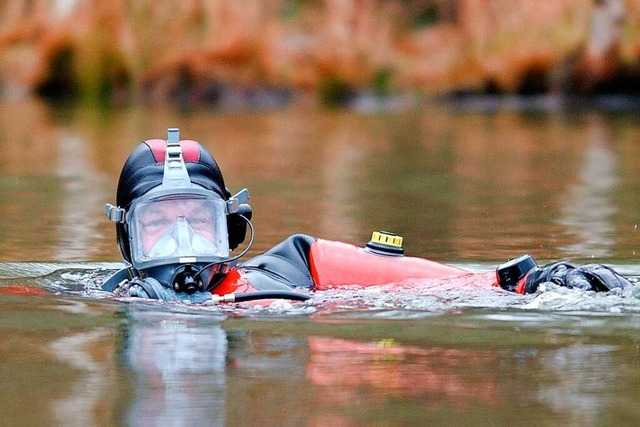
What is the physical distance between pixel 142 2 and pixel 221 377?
76.1 feet

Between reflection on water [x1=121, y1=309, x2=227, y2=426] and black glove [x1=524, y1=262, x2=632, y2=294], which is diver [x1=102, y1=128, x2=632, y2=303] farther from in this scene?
reflection on water [x1=121, y1=309, x2=227, y2=426]

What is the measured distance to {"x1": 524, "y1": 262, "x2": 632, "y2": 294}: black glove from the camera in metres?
5.60

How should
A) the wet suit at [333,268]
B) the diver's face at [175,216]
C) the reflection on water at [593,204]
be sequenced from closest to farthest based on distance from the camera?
1. the diver's face at [175,216]
2. the wet suit at [333,268]
3. the reflection on water at [593,204]

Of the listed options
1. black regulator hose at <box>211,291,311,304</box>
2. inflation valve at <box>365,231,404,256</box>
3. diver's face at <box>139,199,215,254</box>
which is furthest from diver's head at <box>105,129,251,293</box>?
inflation valve at <box>365,231,404,256</box>

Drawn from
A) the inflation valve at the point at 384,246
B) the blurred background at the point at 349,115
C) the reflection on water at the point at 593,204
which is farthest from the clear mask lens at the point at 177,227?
the reflection on water at the point at 593,204

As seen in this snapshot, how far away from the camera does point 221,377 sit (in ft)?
14.1

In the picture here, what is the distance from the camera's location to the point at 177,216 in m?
5.73

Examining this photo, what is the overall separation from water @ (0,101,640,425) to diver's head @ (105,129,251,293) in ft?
0.55

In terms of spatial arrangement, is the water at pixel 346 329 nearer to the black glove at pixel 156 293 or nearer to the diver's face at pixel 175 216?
the black glove at pixel 156 293

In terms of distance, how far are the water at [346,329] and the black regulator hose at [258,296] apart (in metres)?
0.04

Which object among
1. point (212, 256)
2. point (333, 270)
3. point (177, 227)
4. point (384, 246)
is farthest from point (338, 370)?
point (384, 246)

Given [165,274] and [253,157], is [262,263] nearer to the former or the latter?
[165,274]

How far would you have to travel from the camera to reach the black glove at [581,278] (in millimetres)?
5602

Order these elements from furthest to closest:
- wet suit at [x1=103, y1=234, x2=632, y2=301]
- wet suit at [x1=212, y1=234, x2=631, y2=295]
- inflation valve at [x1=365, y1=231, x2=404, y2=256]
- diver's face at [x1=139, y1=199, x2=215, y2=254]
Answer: inflation valve at [x1=365, y1=231, x2=404, y2=256] → wet suit at [x1=212, y1=234, x2=631, y2=295] → wet suit at [x1=103, y1=234, x2=632, y2=301] → diver's face at [x1=139, y1=199, x2=215, y2=254]
